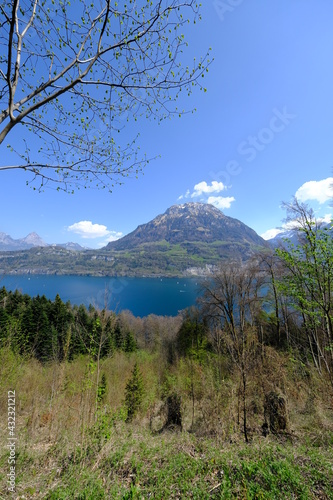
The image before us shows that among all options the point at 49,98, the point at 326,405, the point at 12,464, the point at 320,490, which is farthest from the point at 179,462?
the point at 49,98

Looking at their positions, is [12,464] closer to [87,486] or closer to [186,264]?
[87,486]

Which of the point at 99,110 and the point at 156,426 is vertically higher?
the point at 99,110

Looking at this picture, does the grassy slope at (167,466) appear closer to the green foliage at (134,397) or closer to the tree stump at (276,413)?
the tree stump at (276,413)

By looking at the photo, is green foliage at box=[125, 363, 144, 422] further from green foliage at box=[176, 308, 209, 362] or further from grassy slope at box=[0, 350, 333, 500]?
green foliage at box=[176, 308, 209, 362]

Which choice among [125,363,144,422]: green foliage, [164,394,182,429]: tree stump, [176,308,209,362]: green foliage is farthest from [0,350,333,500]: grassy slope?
[176,308,209,362]: green foliage

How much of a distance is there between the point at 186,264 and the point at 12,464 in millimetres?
173464

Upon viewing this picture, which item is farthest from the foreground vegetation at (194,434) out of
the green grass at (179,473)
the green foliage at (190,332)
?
the green foliage at (190,332)

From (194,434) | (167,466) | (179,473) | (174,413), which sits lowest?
(174,413)

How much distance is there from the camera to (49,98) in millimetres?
2408

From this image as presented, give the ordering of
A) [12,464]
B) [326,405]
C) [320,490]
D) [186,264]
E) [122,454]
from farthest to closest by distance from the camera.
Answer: [186,264]
[326,405]
[122,454]
[12,464]
[320,490]

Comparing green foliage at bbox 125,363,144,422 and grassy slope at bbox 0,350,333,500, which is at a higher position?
grassy slope at bbox 0,350,333,500

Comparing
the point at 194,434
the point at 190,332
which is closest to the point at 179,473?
the point at 194,434

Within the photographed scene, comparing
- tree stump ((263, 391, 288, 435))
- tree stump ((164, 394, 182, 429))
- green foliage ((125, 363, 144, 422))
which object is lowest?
green foliage ((125, 363, 144, 422))

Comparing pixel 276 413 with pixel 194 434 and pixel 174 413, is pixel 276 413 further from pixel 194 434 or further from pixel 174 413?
pixel 174 413
